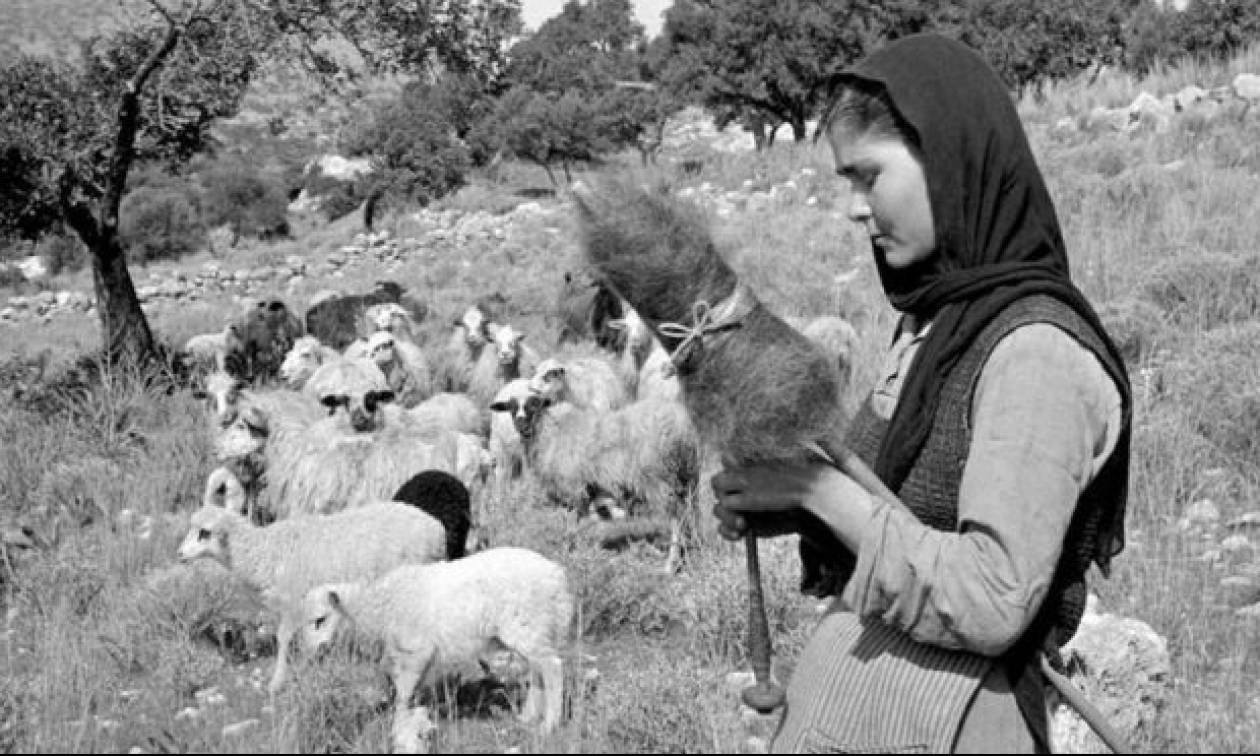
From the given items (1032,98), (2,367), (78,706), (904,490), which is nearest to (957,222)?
(904,490)

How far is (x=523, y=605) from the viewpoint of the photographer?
4.49 metres

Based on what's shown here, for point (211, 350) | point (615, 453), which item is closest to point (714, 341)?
point (615, 453)

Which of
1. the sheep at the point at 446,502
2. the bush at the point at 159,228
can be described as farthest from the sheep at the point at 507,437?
the bush at the point at 159,228

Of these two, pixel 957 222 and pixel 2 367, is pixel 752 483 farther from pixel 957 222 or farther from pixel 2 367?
pixel 2 367

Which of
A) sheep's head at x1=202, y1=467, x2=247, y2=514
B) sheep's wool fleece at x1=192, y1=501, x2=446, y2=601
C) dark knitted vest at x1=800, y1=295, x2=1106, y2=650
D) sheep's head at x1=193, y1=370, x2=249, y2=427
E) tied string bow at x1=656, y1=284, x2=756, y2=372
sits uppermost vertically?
tied string bow at x1=656, y1=284, x2=756, y2=372

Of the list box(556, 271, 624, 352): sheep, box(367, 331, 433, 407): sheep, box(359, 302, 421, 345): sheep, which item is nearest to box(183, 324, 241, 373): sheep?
box(359, 302, 421, 345): sheep

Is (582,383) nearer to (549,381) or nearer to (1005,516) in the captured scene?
(549,381)

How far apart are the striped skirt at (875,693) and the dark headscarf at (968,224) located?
0.32 m

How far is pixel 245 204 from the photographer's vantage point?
44.1 metres

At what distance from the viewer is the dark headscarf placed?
6.94 feet

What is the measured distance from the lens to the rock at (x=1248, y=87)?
15.9 m

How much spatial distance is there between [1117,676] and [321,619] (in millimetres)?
2904

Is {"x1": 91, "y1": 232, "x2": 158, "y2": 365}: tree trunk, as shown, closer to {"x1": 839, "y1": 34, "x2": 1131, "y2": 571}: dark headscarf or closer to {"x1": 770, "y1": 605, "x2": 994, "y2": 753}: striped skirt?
{"x1": 770, "y1": 605, "x2": 994, "y2": 753}: striped skirt

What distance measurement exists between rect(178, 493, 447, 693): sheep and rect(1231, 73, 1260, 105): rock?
47.1ft
